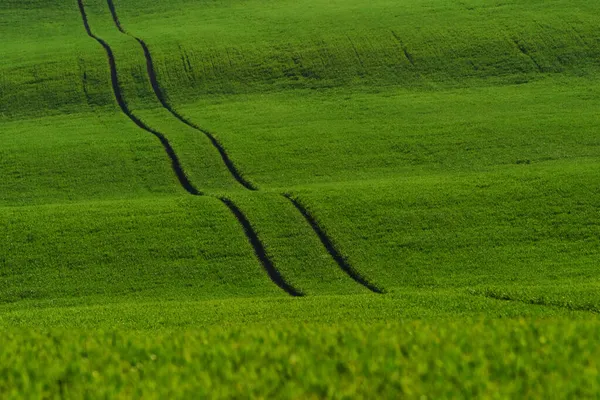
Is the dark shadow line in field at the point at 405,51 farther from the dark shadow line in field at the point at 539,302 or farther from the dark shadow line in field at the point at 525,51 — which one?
the dark shadow line in field at the point at 539,302

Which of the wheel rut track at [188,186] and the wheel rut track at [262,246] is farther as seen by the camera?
the wheel rut track at [188,186]

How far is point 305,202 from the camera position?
40500 millimetres

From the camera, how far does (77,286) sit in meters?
34.2

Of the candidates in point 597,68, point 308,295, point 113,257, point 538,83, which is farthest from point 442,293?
point 597,68

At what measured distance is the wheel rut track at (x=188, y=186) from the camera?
113 ft

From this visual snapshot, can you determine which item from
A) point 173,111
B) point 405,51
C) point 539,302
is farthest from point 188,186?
point 405,51

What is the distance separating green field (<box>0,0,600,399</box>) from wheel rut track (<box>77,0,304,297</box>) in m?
0.15

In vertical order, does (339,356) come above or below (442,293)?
above

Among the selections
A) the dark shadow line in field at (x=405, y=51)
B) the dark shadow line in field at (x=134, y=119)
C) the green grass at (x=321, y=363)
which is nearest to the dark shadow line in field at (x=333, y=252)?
the dark shadow line in field at (x=134, y=119)

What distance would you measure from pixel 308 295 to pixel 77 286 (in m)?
10.2

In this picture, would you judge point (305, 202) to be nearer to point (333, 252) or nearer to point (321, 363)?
point (333, 252)

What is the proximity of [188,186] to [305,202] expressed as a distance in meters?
9.64

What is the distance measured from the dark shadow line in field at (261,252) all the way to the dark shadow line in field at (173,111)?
5194mm

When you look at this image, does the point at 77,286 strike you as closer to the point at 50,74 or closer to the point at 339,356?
the point at 339,356
